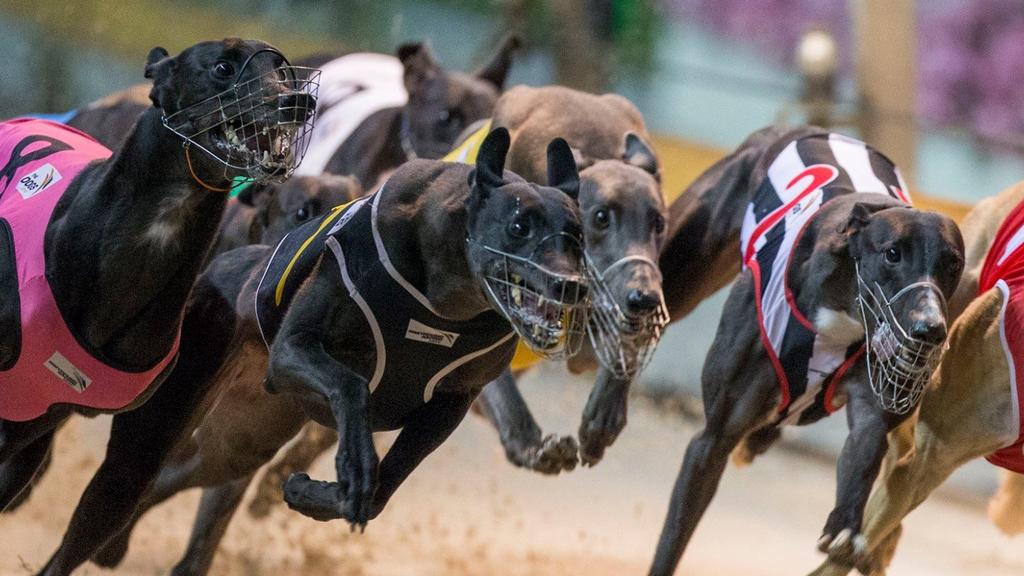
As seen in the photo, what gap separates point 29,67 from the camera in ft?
21.1

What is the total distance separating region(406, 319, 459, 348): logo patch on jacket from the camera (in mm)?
2807

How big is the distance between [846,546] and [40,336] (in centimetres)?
178

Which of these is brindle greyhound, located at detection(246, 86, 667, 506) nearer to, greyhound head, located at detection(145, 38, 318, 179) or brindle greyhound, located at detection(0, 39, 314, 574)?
brindle greyhound, located at detection(0, 39, 314, 574)

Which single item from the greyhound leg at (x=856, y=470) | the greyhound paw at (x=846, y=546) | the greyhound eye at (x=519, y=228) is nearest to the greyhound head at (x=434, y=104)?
the greyhound leg at (x=856, y=470)

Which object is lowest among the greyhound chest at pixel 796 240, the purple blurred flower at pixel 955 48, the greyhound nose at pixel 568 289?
the purple blurred flower at pixel 955 48

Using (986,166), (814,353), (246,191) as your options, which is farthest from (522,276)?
(986,166)

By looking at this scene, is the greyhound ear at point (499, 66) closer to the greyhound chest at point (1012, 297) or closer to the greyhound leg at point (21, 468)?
the greyhound chest at point (1012, 297)

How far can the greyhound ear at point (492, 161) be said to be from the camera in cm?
263

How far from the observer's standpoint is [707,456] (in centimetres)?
362

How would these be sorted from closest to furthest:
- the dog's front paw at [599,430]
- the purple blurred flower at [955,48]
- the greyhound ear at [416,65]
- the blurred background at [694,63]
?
the dog's front paw at [599,430], the greyhound ear at [416,65], the blurred background at [694,63], the purple blurred flower at [955,48]

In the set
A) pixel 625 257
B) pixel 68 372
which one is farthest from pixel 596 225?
pixel 68 372

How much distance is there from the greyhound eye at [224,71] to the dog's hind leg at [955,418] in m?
1.89

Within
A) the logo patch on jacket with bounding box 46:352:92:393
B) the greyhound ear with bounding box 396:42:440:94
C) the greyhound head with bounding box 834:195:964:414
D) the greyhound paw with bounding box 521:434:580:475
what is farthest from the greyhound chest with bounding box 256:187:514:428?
the greyhound ear with bounding box 396:42:440:94

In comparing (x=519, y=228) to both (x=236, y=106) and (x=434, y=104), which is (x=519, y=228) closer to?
(x=236, y=106)
